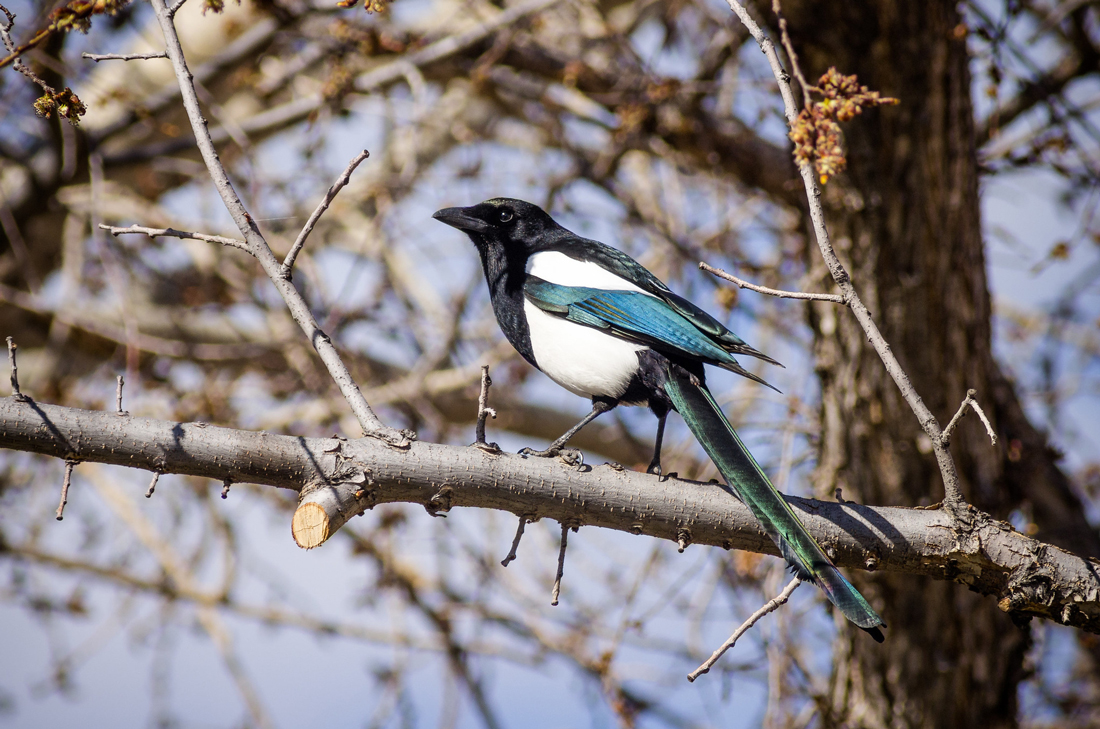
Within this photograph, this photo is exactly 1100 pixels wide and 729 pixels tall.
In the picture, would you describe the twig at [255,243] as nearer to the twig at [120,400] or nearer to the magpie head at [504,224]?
the twig at [120,400]

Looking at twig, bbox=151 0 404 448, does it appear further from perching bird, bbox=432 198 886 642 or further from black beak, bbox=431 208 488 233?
black beak, bbox=431 208 488 233

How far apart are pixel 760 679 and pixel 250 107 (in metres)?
4.54

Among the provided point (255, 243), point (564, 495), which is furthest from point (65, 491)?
point (564, 495)

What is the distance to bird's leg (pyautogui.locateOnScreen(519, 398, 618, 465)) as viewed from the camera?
2201 mm

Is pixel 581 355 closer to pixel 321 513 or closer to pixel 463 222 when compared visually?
pixel 463 222

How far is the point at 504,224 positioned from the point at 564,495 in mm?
1580

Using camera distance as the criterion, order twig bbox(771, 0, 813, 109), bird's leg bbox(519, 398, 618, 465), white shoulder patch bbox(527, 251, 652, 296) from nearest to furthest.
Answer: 1. twig bbox(771, 0, 813, 109)
2. bird's leg bbox(519, 398, 618, 465)
3. white shoulder patch bbox(527, 251, 652, 296)

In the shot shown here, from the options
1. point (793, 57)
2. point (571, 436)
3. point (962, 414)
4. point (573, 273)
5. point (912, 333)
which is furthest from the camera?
point (912, 333)

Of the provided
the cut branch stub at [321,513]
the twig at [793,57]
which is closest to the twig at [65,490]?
the cut branch stub at [321,513]

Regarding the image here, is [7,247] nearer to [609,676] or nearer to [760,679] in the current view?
[609,676]

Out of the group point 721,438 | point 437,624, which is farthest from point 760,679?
point 721,438

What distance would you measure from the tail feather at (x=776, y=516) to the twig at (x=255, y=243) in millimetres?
784

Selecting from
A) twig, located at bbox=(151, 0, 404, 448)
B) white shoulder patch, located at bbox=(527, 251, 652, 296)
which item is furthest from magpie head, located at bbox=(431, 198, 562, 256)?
twig, located at bbox=(151, 0, 404, 448)

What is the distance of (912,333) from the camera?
3.32 meters
